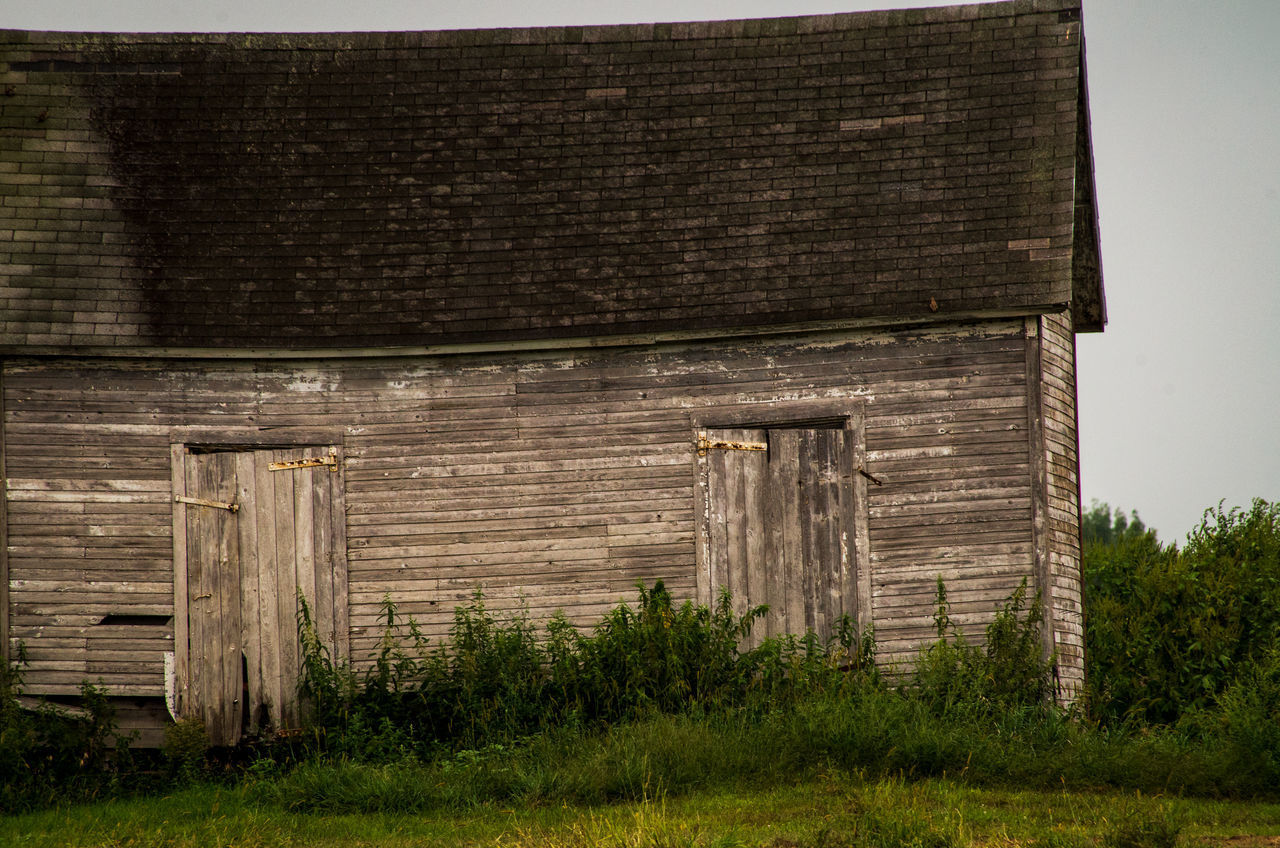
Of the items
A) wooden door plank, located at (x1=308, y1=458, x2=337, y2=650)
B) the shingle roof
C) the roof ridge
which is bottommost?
wooden door plank, located at (x1=308, y1=458, x2=337, y2=650)

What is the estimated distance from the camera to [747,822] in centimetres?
772

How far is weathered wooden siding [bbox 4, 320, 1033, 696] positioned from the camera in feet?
36.3

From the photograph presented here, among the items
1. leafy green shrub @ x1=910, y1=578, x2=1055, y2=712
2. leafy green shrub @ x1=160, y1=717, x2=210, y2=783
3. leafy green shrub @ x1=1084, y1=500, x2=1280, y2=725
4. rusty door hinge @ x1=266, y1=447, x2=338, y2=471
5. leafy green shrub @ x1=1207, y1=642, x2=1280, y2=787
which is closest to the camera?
leafy green shrub @ x1=1207, y1=642, x2=1280, y2=787

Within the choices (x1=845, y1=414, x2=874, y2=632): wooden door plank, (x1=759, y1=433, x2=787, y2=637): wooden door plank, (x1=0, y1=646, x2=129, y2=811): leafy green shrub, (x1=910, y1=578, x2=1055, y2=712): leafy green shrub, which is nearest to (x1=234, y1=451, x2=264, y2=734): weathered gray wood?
(x1=0, y1=646, x2=129, y2=811): leafy green shrub

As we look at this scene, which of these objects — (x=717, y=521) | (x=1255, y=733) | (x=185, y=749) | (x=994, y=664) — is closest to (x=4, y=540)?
(x=185, y=749)

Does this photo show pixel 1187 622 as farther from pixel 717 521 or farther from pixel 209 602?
pixel 209 602

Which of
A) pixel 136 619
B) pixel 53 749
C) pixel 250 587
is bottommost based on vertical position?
pixel 53 749

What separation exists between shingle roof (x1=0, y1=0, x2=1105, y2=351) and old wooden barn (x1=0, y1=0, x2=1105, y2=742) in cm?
4

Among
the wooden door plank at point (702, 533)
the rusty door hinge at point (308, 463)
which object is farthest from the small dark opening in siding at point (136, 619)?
the wooden door plank at point (702, 533)

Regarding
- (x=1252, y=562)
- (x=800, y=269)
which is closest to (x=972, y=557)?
(x=800, y=269)

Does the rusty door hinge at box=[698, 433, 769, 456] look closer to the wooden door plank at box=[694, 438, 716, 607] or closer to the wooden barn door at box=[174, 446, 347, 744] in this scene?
the wooden door plank at box=[694, 438, 716, 607]

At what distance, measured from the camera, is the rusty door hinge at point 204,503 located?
11.2 metres

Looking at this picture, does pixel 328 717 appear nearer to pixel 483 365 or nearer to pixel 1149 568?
pixel 483 365

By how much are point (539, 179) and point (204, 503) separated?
15.1ft
